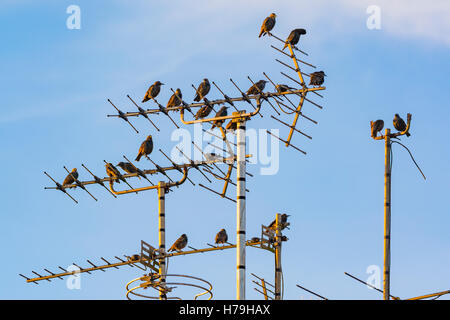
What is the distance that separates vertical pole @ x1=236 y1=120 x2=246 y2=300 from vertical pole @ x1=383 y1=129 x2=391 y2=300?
4.97 metres

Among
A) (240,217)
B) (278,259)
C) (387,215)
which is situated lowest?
(240,217)

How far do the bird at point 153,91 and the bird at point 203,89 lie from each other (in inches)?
56.7

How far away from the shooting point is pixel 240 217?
30719mm

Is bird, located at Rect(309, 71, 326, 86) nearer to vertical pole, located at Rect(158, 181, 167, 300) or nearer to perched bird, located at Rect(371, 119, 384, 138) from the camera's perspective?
perched bird, located at Rect(371, 119, 384, 138)

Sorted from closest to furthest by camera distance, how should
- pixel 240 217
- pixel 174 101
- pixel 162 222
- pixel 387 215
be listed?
pixel 240 217
pixel 387 215
pixel 174 101
pixel 162 222

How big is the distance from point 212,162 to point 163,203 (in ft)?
9.33

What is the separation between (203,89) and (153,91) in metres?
1.92

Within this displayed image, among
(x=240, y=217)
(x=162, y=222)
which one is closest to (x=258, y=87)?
(x=162, y=222)

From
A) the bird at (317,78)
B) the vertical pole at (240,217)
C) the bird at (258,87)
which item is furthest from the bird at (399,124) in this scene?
the vertical pole at (240,217)

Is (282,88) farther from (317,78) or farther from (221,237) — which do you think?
(221,237)

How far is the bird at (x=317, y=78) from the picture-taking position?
38.3m

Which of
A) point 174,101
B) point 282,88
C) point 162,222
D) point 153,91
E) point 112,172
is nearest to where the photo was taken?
point 282,88
